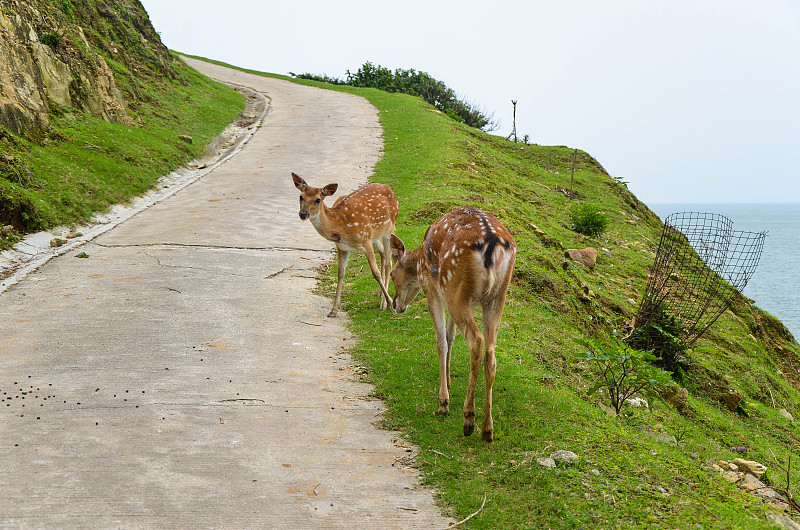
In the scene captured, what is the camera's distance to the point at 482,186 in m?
21.4

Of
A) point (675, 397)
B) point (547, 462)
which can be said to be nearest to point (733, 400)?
point (675, 397)

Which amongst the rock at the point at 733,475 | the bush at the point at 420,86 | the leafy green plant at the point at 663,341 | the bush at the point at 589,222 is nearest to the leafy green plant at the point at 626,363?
the rock at the point at 733,475

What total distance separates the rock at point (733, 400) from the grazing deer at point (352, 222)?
6308 mm

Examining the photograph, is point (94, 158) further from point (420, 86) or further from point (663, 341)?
point (420, 86)

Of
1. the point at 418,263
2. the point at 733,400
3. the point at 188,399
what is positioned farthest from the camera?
the point at 733,400

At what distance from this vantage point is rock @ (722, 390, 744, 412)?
12.4 m

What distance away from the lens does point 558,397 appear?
7973 millimetres

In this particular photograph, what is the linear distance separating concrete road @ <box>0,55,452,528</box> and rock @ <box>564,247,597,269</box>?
21.5 feet

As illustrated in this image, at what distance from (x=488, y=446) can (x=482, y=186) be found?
1525 centimetres

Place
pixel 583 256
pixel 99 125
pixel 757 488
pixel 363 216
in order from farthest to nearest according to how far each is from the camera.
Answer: pixel 99 125, pixel 583 256, pixel 363 216, pixel 757 488

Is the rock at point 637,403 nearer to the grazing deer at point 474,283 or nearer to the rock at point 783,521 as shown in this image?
the grazing deer at point 474,283

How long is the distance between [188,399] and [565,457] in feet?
12.9

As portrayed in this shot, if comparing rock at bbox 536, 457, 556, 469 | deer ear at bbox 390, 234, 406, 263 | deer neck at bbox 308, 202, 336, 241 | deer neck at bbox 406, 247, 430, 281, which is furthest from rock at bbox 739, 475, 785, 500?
deer neck at bbox 308, 202, 336, 241

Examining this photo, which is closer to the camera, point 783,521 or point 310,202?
point 783,521
